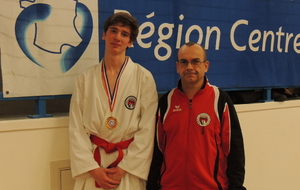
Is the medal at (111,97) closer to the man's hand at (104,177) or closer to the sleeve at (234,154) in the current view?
the man's hand at (104,177)

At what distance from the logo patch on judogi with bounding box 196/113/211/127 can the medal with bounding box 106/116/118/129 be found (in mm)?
434

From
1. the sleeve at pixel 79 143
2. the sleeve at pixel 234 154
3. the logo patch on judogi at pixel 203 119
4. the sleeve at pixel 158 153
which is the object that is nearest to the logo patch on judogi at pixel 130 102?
the sleeve at pixel 158 153

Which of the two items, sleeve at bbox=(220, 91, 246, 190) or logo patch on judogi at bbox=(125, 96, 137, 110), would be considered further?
logo patch on judogi at bbox=(125, 96, 137, 110)

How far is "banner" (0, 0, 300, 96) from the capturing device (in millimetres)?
1875

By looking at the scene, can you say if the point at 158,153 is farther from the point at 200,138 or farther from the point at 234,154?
the point at 234,154

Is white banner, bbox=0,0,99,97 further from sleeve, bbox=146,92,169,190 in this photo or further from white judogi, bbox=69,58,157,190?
sleeve, bbox=146,92,169,190

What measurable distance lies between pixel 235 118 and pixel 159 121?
1.33 ft

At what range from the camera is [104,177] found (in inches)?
69.7

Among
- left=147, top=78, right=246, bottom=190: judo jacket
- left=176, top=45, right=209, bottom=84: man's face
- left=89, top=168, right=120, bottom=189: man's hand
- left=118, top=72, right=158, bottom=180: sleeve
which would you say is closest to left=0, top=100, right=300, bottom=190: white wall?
left=89, top=168, right=120, bottom=189: man's hand

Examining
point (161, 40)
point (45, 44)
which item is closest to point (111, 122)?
point (45, 44)

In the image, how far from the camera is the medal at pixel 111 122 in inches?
72.0

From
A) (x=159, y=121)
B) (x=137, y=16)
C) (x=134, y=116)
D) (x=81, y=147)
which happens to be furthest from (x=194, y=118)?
(x=137, y=16)

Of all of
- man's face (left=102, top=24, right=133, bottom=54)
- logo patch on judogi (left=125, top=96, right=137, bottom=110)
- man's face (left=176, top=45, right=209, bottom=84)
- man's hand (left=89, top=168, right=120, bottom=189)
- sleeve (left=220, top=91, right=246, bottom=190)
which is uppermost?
man's face (left=102, top=24, right=133, bottom=54)

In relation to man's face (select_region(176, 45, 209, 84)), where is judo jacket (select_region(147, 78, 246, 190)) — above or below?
below
